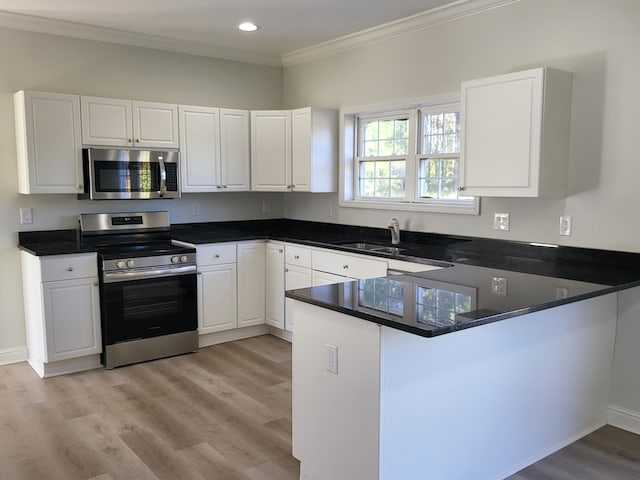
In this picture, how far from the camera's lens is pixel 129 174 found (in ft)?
14.7

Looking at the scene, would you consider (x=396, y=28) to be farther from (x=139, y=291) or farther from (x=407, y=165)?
(x=139, y=291)

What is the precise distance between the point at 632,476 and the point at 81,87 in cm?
465

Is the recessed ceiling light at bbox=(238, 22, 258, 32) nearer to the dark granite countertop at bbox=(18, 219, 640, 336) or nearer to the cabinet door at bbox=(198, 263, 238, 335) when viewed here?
the dark granite countertop at bbox=(18, 219, 640, 336)

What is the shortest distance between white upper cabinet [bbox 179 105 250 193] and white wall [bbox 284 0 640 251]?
1.46m

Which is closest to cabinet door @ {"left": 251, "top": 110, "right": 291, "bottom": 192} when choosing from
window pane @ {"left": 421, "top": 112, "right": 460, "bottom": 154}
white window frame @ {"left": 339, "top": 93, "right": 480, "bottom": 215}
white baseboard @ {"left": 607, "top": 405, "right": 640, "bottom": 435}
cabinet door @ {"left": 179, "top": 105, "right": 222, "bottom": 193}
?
cabinet door @ {"left": 179, "top": 105, "right": 222, "bottom": 193}

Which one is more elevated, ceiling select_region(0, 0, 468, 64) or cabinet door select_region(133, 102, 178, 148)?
ceiling select_region(0, 0, 468, 64)

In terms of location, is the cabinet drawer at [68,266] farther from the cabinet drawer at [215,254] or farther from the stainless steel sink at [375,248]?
the stainless steel sink at [375,248]

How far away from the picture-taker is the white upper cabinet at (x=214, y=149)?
4.84 m

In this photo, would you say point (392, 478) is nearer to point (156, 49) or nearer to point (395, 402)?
point (395, 402)

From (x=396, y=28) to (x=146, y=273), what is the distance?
9.06ft

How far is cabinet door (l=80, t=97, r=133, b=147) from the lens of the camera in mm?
4297

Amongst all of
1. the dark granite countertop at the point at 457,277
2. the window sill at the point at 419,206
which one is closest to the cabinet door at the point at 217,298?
the dark granite countertop at the point at 457,277

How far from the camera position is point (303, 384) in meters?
2.50

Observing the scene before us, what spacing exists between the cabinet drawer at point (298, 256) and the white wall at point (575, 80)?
2.70 ft
